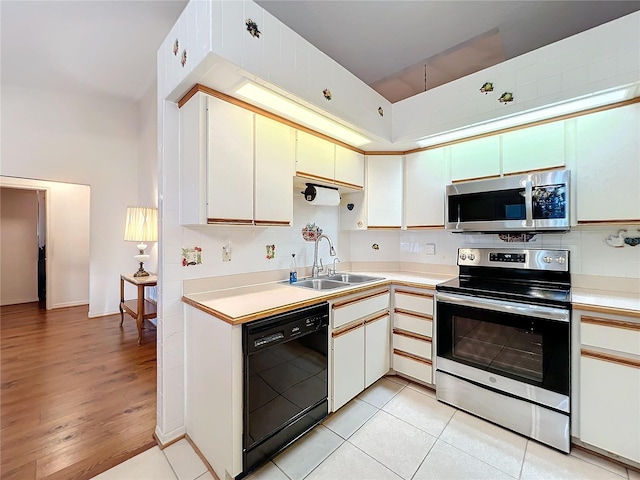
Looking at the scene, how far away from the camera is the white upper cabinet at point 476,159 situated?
7.39 feet

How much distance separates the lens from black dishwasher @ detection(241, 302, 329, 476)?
145 centimetres

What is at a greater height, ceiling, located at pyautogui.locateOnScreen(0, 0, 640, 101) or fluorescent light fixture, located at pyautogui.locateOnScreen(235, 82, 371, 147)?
ceiling, located at pyautogui.locateOnScreen(0, 0, 640, 101)

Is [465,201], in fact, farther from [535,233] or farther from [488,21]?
[488,21]

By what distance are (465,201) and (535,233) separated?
1.92 ft

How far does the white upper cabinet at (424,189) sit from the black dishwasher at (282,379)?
1.39 meters

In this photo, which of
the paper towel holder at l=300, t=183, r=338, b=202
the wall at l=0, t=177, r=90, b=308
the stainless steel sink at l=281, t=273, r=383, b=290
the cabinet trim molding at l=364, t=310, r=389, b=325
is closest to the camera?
the cabinet trim molding at l=364, t=310, r=389, b=325

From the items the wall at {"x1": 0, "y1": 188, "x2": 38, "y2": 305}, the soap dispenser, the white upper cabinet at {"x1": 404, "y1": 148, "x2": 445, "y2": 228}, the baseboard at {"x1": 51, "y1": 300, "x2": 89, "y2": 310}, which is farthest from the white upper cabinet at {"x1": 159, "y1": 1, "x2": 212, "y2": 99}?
the wall at {"x1": 0, "y1": 188, "x2": 38, "y2": 305}

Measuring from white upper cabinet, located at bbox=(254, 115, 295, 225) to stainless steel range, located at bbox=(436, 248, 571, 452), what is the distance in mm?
1385

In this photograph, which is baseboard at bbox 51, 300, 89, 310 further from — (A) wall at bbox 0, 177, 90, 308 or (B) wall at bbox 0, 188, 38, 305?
(B) wall at bbox 0, 188, 38, 305

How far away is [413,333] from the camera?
7.77ft

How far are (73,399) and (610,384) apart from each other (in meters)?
3.66

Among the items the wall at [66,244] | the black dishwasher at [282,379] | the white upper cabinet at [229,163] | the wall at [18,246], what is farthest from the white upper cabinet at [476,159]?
the wall at [18,246]

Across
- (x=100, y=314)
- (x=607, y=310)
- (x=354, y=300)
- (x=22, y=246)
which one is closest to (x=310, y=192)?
(x=354, y=300)

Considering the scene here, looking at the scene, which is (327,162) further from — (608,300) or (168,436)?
(168,436)
